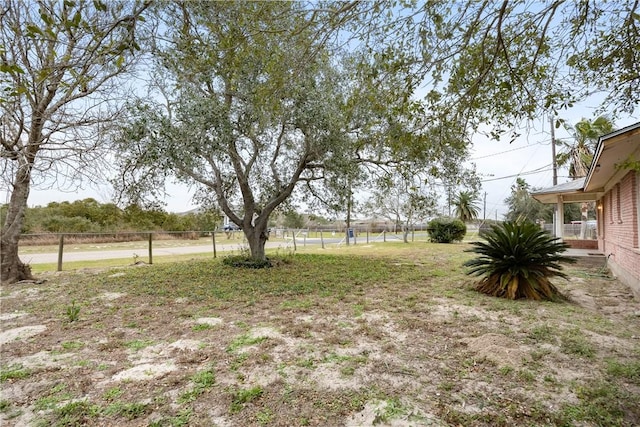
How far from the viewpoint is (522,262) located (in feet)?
19.4

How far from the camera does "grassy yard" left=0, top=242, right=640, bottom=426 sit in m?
2.31

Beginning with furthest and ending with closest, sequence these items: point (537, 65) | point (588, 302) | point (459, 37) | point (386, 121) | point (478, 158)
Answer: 1. point (478, 158)
2. point (588, 302)
3. point (386, 121)
4. point (537, 65)
5. point (459, 37)

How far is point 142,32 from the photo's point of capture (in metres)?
3.98

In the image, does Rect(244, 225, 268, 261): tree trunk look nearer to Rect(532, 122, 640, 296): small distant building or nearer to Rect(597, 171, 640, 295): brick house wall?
Rect(532, 122, 640, 296): small distant building

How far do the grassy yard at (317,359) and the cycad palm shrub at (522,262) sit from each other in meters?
0.40

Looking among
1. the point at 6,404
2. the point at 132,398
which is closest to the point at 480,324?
the point at 132,398

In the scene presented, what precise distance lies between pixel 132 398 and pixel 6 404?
0.89 meters

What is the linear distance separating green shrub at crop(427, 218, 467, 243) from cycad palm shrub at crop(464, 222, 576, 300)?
1573cm

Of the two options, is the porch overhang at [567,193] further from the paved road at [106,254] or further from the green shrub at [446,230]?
the paved road at [106,254]

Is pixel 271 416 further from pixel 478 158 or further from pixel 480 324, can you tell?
pixel 478 158

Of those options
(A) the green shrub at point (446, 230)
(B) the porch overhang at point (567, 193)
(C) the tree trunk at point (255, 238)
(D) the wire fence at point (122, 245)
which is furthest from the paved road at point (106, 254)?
(A) the green shrub at point (446, 230)

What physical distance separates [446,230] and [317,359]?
20.0 meters

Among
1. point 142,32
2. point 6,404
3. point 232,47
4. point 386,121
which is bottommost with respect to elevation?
point 6,404

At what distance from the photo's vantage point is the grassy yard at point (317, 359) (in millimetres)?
2307
